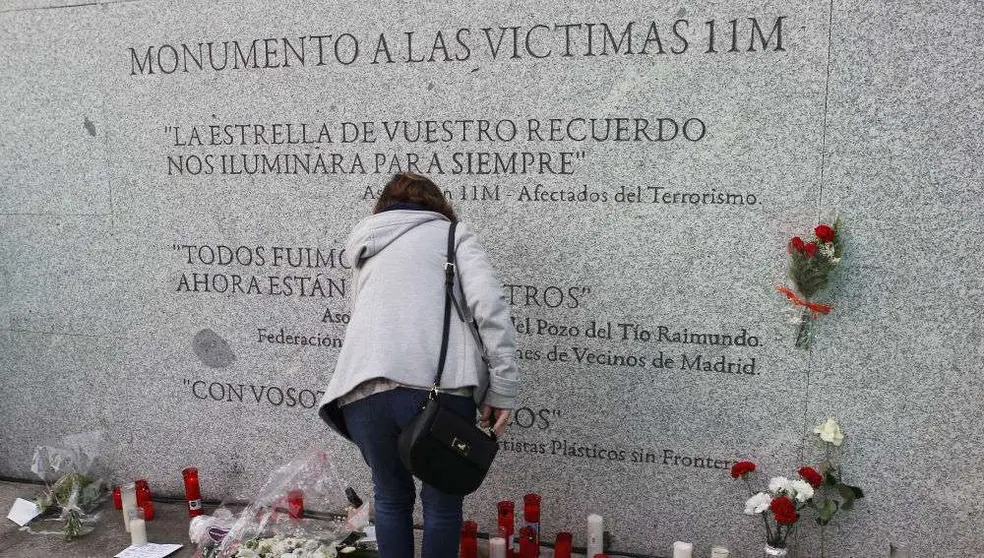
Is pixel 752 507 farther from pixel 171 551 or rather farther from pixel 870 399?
pixel 171 551

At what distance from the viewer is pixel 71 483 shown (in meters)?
4.02

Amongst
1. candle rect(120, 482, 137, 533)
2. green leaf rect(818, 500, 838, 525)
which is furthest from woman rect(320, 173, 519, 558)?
candle rect(120, 482, 137, 533)

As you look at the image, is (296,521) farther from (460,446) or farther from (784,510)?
(784,510)

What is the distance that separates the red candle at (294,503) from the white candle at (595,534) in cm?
134

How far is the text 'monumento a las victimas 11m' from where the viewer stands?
10.3 feet

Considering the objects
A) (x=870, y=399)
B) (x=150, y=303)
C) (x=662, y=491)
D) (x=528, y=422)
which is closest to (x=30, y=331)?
(x=150, y=303)

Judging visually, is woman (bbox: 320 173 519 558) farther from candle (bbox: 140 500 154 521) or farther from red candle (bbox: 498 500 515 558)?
candle (bbox: 140 500 154 521)

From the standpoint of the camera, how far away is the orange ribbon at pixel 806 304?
3.20 m

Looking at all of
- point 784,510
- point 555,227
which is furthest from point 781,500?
point 555,227

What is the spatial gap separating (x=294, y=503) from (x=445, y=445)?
1458 mm

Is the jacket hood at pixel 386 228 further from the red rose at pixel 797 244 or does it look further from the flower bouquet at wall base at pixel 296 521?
the red rose at pixel 797 244

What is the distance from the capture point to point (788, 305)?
3.29 metres

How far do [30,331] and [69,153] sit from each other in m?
1.03

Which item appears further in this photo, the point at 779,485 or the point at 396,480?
the point at 779,485
